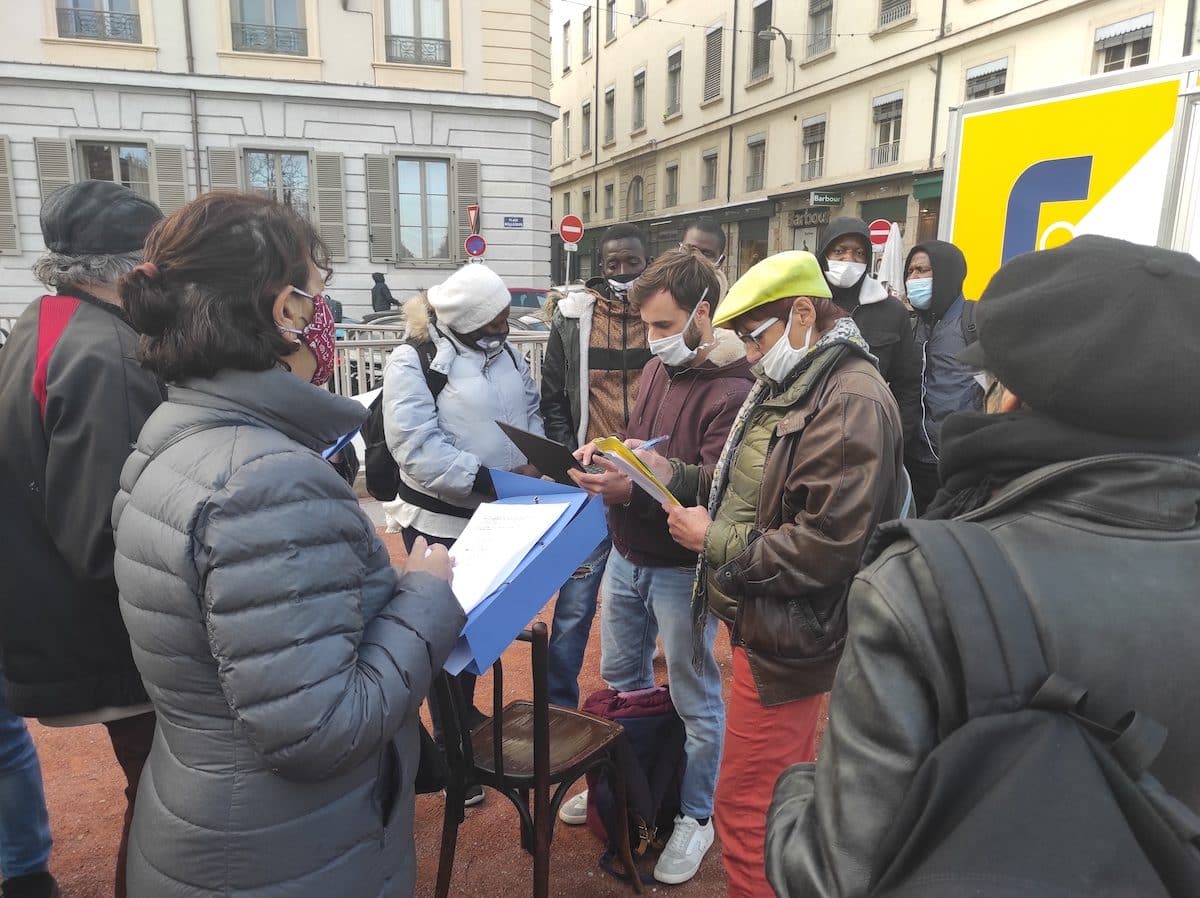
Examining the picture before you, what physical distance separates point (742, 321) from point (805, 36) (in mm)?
23507

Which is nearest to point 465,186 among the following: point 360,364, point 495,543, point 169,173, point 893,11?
point 169,173

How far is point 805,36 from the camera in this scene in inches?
864

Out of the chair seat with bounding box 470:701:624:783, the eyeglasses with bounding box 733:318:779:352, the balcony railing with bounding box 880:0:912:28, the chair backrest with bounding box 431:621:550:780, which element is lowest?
the chair seat with bounding box 470:701:624:783

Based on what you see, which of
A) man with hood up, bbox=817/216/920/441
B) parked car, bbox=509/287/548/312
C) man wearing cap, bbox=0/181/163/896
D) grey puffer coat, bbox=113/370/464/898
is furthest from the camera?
parked car, bbox=509/287/548/312

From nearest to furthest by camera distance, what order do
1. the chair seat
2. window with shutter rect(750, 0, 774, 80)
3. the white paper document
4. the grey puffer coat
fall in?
the grey puffer coat → the white paper document → the chair seat → window with shutter rect(750, 0, 774, 80)

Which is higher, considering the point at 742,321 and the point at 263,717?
the point at 742,321

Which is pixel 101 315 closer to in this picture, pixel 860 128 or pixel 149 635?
pixel 149 635

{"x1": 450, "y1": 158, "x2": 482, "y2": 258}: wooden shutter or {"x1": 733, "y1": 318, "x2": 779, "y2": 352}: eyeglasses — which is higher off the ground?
{"x1": 450, "y1": 158, "x2": 482, "y2": 258}: wooden shutter

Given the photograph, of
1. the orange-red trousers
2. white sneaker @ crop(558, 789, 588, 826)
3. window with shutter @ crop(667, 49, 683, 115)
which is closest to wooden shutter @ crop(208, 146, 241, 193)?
white sneaker @ crop(558, 789, 588, 826)

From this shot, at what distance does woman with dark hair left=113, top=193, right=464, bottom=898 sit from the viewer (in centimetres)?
114

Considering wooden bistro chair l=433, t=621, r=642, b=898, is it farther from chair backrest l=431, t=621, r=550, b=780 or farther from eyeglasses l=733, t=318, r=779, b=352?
eyeglasses l=733, t=318, r=779, b=352

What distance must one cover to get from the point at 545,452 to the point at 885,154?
2010 centimetres

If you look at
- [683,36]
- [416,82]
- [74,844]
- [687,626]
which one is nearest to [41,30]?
[416,82]

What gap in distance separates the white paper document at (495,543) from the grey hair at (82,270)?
41.7 inches
